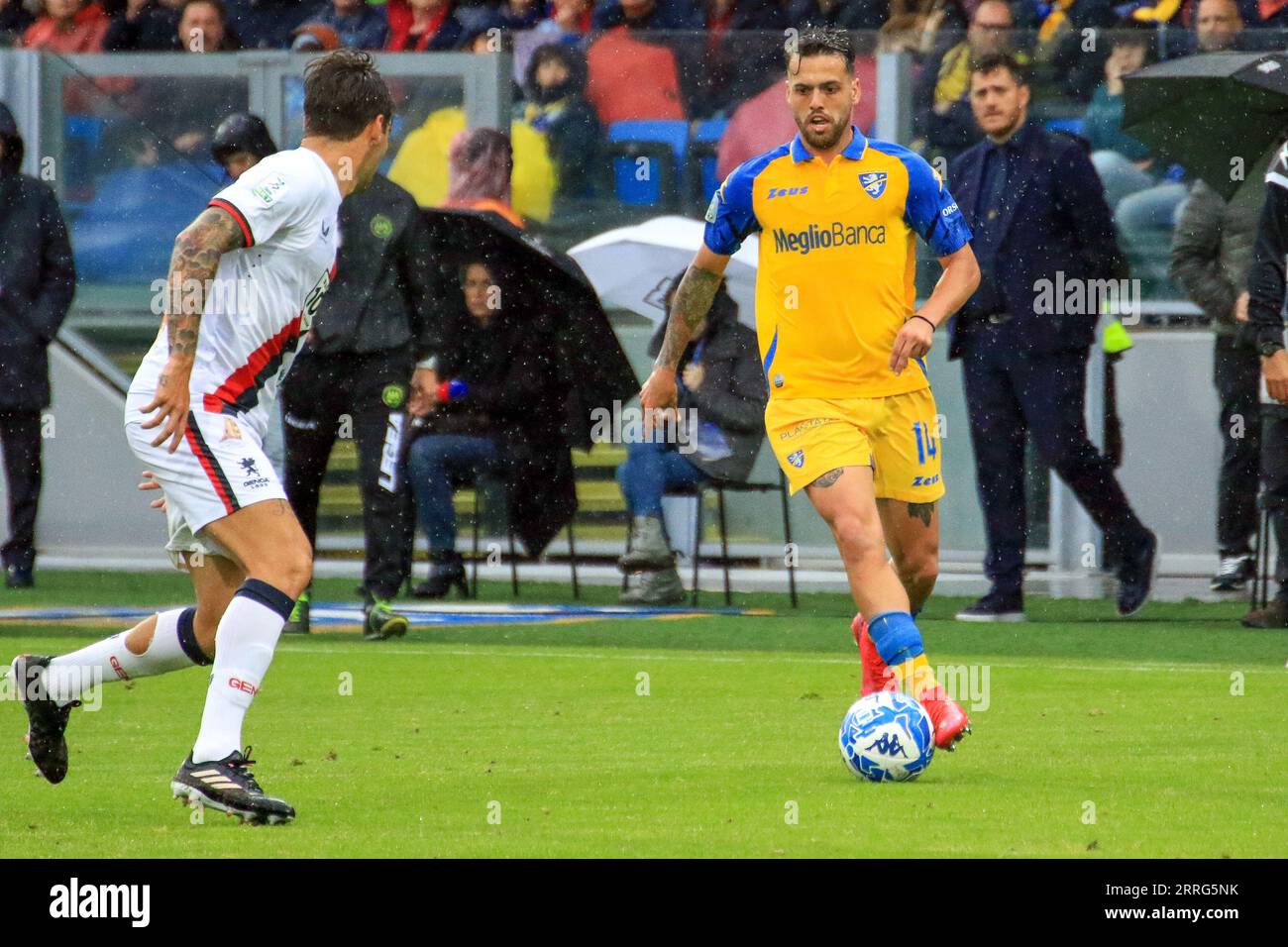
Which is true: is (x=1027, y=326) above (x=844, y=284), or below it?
below

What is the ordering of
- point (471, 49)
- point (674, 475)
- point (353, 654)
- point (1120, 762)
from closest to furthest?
1. point (1120, 762)
2. point (353, 654)
3. point (674, 475)
4. point (471, 49)

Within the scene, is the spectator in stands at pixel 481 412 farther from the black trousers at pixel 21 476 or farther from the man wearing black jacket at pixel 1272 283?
the man wearing black jacket at pixel 1272 283

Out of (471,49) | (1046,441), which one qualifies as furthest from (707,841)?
(471,49)

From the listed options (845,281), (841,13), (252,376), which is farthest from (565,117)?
(252,376)

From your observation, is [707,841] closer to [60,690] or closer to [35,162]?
[60,690]

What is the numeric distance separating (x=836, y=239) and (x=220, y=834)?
302 cm

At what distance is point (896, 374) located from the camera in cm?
784

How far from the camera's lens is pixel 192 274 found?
21.3 ft

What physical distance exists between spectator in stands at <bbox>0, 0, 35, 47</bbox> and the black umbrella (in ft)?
22.4

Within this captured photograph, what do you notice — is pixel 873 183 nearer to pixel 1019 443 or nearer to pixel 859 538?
pixel 859 538

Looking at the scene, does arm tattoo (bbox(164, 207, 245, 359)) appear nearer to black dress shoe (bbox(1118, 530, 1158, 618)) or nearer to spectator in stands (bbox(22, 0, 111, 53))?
black dress shoe (bbox(1118, 530, 1158, 618))

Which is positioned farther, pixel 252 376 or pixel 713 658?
pixel 713 658

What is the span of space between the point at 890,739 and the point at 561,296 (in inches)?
308
